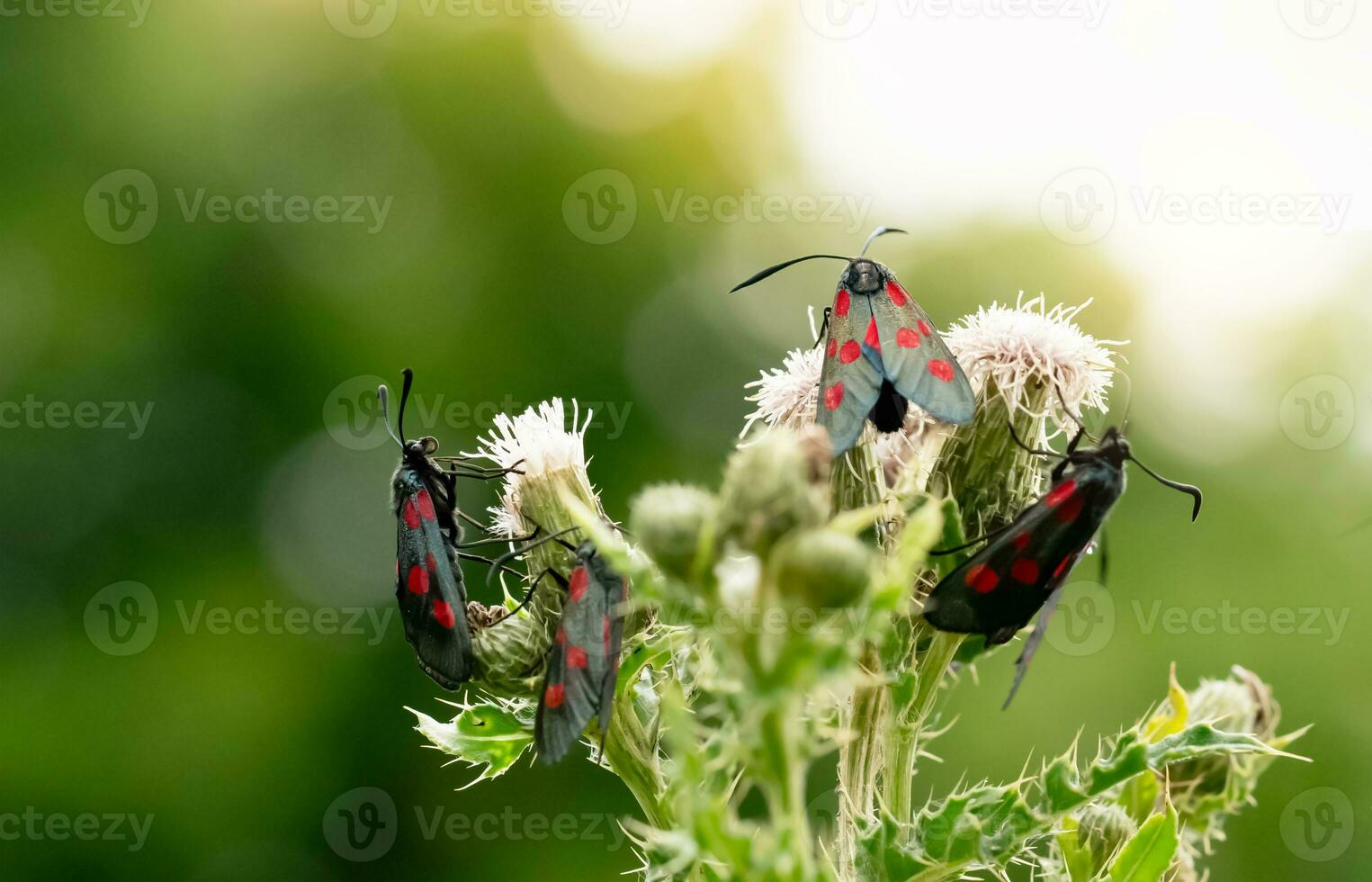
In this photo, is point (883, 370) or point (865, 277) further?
point (865, 277)

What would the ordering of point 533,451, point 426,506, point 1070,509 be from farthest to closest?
1. point 426,506
2. point 533,451
3. point 1070,509

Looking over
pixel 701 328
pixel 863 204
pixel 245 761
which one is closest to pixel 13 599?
pixel 245 761

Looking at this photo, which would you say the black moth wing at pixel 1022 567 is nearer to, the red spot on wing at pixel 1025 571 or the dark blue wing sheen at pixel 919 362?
the red spot on wing at pixel 1025 571

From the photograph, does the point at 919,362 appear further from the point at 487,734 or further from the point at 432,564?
the point at 432,564

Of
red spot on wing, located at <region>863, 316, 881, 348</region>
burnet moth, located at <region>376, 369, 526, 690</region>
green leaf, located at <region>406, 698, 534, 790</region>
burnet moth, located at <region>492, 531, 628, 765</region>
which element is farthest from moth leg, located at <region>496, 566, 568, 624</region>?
red spot on wing, located at <region>863, 316, 881, 348</region>

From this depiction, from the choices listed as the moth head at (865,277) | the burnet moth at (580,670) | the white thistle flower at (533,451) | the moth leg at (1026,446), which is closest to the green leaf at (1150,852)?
the moth leg at (1026,446)

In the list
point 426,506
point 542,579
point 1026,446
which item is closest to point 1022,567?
point 1026,446
